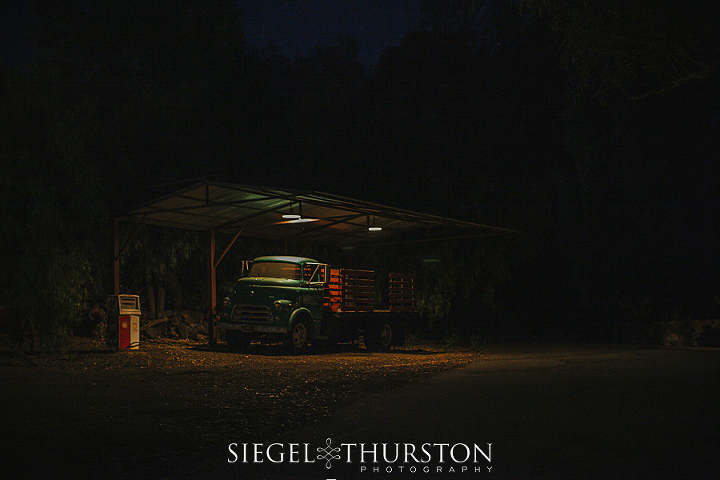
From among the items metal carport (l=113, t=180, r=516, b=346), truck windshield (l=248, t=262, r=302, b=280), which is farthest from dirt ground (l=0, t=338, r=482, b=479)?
metal carport (l=113, t=180, r=516, b=346)

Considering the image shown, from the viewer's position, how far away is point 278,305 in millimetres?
18141

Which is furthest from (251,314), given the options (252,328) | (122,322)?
(122,322)

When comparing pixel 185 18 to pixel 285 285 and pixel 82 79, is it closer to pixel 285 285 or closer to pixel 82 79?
pixel 82 79

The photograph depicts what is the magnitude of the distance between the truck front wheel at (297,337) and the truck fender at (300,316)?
0.12 metres

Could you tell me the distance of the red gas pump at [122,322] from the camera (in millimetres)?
18328

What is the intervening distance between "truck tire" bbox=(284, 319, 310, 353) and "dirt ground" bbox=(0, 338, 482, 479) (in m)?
0.30

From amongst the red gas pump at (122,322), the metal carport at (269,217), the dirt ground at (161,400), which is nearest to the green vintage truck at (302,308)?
the dirt ground at (161,400)

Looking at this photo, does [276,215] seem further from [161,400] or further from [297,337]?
[161,400]

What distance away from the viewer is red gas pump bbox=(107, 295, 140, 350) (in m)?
18.3

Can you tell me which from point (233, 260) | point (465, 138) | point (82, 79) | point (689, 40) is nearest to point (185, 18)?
Answer: point (82, 79)

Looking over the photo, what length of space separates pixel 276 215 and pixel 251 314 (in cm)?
407

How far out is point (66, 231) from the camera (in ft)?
59.8

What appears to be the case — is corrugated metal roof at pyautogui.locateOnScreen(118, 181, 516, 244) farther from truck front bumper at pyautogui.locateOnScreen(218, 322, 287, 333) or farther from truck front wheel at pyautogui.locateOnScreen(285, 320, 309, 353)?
truck front bumper at pyautogui.locateOnScreen(218, 322, 287, 333)

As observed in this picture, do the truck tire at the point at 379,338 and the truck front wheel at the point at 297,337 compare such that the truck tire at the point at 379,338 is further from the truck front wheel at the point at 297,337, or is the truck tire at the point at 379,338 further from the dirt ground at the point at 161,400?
the truck front wheel at the point at 297,337
